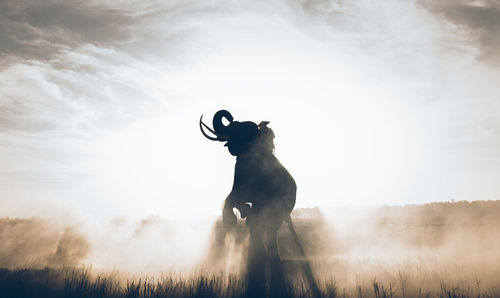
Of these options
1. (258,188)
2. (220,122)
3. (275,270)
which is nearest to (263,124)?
(220,122)

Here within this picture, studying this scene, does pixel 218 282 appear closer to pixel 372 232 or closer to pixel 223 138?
pixel 223 138

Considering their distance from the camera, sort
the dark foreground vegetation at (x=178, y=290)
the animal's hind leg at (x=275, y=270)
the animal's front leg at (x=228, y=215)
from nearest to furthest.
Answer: the dark foreground vegetation at (x=178, y=290) → the animal's hind leg at (x=275, y=270) → the animal's front leg at (x=228, y=215)

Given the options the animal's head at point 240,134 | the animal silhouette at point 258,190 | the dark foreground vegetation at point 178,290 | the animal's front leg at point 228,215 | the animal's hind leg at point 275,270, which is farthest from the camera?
the animal's head at point 240,134

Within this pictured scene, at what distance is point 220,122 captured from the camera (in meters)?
7.82

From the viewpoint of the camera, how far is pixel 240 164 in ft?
23.6

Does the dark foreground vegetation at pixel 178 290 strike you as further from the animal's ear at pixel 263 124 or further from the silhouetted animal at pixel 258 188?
the animal's ear at pixel 263 124

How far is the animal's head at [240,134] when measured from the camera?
741 cm

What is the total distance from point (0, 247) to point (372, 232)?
23.5 metres

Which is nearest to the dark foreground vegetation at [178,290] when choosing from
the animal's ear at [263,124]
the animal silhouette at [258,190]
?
the animal silhouette at [258,190]

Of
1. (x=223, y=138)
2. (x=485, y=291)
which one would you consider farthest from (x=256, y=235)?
(x=485, y=291)

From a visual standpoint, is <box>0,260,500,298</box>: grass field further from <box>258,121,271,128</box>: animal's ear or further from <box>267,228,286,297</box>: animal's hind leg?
<box>258,121,271,128</box>: animal's ear

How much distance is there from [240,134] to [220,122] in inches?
28.2

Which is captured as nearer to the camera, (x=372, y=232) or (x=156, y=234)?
(x=156, y=234)

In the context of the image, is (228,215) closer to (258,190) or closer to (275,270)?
(258,190)
